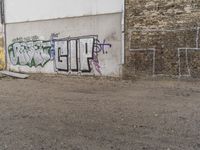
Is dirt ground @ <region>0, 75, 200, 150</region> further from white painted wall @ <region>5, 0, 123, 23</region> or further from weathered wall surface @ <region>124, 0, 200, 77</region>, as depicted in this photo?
white painted wall @ <region>5, 0, 123, 23</region>

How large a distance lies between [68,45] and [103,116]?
29.0 ft

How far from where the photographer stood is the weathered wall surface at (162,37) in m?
13.1

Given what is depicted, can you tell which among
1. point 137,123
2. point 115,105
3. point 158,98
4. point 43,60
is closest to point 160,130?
point 137,123

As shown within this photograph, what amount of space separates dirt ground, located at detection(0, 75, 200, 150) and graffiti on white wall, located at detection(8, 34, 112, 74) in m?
2.22

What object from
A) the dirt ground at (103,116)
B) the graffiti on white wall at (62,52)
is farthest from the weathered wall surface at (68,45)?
the dirt ground at (103,116)

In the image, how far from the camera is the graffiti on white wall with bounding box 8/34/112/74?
15859 mm

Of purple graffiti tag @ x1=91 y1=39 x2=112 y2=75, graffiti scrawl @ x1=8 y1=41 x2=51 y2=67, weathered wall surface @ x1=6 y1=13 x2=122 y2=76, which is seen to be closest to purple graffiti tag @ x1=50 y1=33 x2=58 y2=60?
weathered wall surface @ x1=6 y1=13 x2=122 y2=76

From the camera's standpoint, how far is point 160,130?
285 inches

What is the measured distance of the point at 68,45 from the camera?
16.9m

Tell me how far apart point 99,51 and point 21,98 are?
16.4 ft

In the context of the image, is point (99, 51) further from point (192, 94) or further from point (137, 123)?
point (137, 123)

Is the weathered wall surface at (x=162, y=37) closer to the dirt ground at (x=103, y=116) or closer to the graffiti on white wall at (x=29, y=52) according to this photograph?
the dirt ground at (x=103, y=116)

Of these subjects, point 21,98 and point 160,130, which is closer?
point 160,130

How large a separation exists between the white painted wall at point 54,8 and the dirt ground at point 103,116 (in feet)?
11.1
